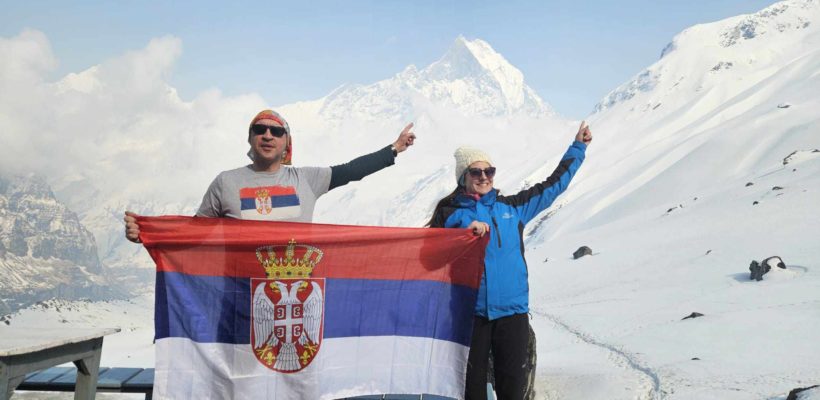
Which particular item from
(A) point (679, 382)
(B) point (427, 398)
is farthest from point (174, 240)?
(A) point (679, 382)

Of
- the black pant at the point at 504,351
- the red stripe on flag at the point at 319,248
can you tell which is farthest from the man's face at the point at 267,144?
the black pant at the point at 504,351

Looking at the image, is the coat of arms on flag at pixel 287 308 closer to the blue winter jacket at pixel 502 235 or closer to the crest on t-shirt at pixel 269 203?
the crest on t-shirt at pixel 269 203

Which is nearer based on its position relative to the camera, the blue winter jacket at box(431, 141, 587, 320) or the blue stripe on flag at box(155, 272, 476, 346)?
the blue winter jacket at box(431, 141, 587, 320)

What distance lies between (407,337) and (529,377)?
676cm

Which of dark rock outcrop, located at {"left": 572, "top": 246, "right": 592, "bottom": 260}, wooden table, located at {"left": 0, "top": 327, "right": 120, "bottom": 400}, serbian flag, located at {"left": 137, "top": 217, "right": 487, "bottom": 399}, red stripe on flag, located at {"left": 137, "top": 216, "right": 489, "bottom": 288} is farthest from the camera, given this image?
dark rock outcrop, located at {"left": 572, "top": 246, "right": 592, "bottom": 260}

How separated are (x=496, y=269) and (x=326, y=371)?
163 centimetres

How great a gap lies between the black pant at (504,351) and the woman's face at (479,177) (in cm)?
105

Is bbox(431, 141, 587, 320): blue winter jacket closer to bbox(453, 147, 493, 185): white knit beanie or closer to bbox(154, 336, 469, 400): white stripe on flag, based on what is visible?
bbox(453, 147, 493, 185): white knit beanie

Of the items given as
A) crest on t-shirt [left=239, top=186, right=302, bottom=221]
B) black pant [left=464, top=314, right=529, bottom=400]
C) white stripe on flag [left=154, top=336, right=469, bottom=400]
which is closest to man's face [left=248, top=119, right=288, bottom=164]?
crest on t-shirt [left=239, top=186, right=302, bottom=221]

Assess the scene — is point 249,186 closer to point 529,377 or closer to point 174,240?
point 174,240

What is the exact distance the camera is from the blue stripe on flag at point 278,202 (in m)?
5.75

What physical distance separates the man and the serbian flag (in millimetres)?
115

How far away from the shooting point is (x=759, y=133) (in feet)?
259

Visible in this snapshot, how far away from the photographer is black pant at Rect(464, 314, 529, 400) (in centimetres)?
551
